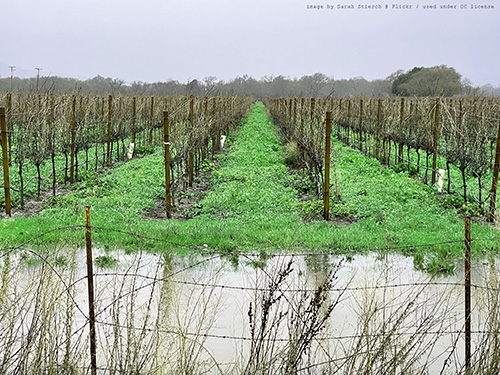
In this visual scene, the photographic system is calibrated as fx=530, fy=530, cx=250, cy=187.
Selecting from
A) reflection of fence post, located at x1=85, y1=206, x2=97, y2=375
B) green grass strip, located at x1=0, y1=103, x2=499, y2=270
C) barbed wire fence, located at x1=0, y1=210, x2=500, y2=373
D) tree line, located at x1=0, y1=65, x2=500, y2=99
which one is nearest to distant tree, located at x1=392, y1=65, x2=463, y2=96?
tree line, located at x1=0, y1=65, x2=500, y2=99

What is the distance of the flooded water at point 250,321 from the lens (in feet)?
12.4

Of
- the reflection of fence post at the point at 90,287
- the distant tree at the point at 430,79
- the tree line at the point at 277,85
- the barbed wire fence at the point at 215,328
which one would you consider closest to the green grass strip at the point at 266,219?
the barbed wire fence at the point at 215,328

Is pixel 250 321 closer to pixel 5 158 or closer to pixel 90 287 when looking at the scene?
pixel 90 287

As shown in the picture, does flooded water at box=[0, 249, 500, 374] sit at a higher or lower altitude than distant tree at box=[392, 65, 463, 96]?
lower

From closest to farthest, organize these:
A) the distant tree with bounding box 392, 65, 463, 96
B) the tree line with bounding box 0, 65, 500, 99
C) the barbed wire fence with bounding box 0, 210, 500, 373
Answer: the barbed wire fence with bounding box 0, 210, 500, 373 → the tree line with bounding box 0, 65, 500, 99 → the distant tree with bounding box 392, 65, 463, 96

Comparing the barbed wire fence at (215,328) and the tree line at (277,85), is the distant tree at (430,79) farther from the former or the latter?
the barbed wire fence at (215,328)

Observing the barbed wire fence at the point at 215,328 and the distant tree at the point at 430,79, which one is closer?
the barbed wire fence at the point at 215,328

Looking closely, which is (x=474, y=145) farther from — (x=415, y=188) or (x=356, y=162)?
(x=356, y=162)

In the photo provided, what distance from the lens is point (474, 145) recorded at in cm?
1070

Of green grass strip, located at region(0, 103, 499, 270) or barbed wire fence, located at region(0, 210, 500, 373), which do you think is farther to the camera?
green grass strip, located at region(0, 103, 499, 270)

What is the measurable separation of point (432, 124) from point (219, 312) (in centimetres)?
1066

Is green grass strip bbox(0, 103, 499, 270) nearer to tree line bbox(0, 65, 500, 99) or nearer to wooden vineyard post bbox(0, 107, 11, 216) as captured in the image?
wooden vineyard post bbox(0, 107, 11, 216)

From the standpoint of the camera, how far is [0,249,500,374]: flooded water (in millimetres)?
3781

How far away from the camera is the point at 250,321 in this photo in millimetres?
3770
